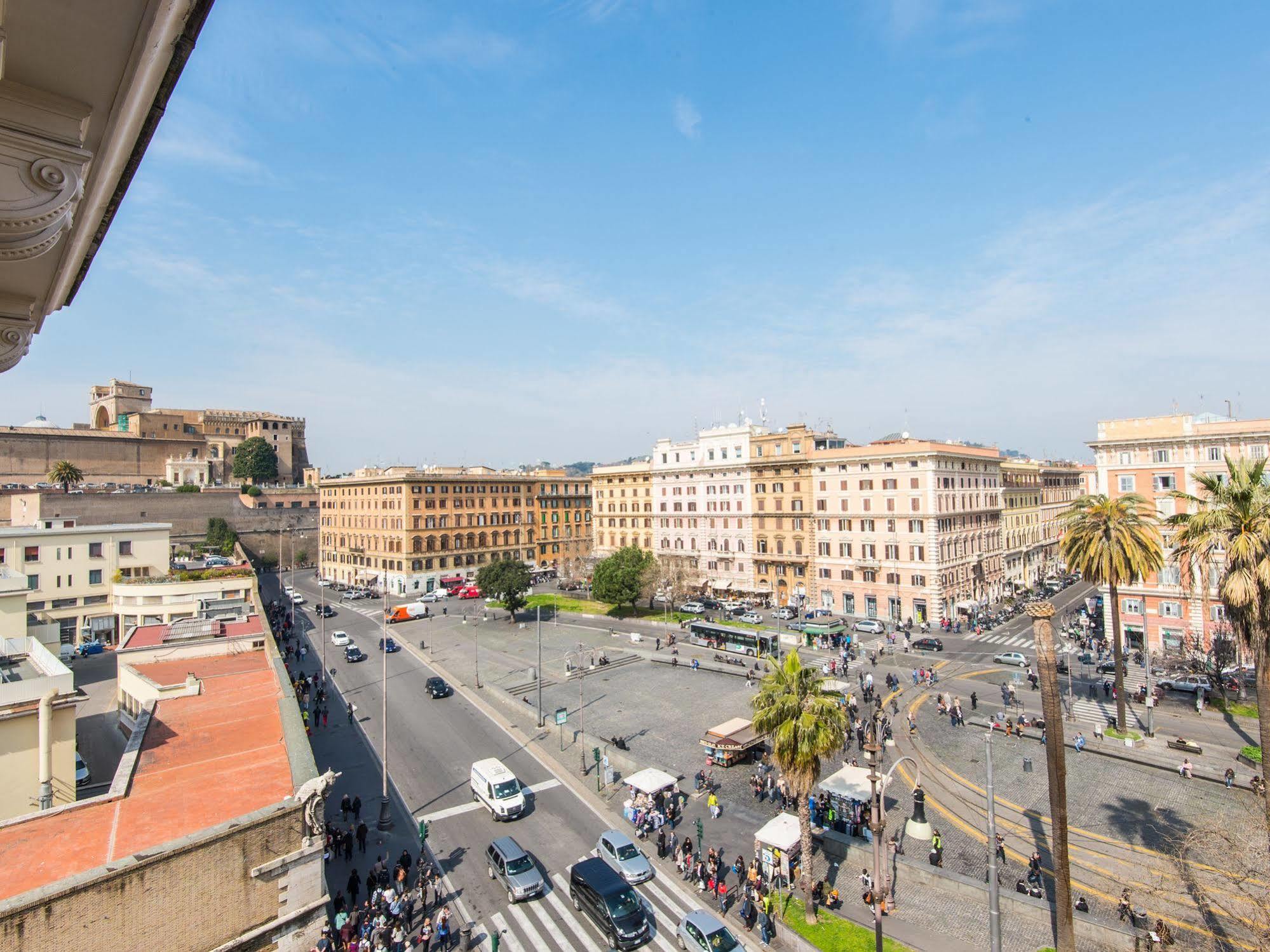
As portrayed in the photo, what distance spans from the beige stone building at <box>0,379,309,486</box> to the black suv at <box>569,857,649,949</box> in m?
123

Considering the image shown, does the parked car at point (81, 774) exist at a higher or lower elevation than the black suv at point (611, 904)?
higher

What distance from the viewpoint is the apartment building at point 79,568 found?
5278cm

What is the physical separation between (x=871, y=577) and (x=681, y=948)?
4930 cm

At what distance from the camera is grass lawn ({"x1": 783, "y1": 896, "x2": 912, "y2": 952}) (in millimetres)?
19047

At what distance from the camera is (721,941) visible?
727 inches

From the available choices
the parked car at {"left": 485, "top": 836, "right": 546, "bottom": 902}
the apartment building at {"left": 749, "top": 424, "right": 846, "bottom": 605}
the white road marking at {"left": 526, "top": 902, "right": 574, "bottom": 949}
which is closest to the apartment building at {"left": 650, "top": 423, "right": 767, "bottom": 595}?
the apartment building at {"left": 749, "top": 424, "right": 846, "bottom": 605}

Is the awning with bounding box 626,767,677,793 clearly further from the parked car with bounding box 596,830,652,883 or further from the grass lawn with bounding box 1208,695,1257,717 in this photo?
the grass lawn with bounding box 1208,695,1257,717

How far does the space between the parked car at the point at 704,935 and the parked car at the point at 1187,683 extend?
117ft

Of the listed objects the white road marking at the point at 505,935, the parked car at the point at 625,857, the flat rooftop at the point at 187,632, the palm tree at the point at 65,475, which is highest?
the palm tree at the point at 65,475

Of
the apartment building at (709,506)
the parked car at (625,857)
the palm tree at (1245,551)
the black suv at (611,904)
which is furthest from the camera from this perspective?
the apartment building at (709,506)

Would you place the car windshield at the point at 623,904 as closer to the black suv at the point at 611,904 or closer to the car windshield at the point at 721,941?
the black suv at the point at 611,904

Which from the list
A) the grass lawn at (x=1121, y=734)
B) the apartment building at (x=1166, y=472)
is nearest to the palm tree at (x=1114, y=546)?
the grass lawn at (x=1121, y=734)

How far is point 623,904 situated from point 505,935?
382 centimetres

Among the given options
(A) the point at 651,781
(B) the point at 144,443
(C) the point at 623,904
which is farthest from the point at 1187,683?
(B) the point at 144,443
